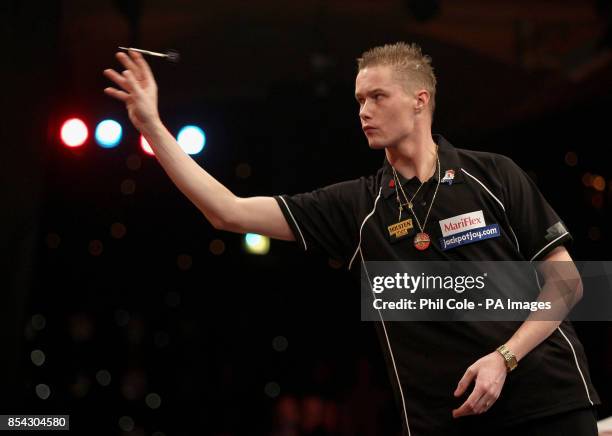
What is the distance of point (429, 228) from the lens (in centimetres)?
196

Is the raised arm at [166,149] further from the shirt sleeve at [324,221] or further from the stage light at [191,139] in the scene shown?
the stage light at [191,139]

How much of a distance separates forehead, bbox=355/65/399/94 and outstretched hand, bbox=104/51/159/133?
543mm

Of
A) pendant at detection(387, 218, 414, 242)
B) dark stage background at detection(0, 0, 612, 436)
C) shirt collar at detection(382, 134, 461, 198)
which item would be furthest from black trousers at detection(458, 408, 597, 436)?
dark stage background at detection(0, 0, 612, 436)

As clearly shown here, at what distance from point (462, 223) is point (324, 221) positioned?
357 mm

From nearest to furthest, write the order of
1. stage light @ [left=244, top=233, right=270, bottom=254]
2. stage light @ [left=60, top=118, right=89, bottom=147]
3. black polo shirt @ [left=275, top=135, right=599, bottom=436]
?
black polo shirt @ [left=275, top=135, right=599, bottom=436] < stage light @ [left=60, top=118, right=89, bottom=147] < stage light @ [left=244, top=233, right=270, bottom=254]

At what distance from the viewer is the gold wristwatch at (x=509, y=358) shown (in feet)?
5.87

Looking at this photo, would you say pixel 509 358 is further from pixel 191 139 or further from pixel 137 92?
pixel 191 139

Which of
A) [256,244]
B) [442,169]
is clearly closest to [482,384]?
[442,169]

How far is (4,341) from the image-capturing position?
3.81 m

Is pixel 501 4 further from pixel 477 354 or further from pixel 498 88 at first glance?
pixel 477 354

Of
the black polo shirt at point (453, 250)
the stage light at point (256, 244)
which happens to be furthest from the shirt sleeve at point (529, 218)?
the stage light at point (256, 244)

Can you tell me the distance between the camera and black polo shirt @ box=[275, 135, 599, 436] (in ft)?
6.04

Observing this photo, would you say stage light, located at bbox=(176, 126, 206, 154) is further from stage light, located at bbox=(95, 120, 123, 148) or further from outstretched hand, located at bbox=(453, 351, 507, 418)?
outstretched hand, located at bbox=(453, 351, 507, 418)

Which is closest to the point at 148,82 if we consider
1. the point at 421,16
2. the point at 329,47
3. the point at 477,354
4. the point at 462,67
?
the point at 477,354
